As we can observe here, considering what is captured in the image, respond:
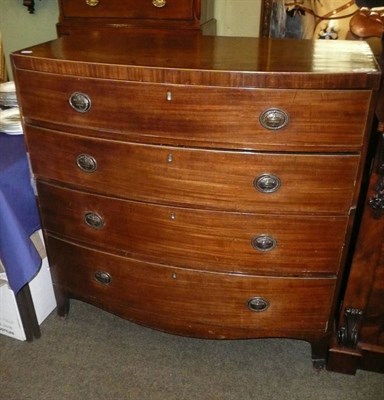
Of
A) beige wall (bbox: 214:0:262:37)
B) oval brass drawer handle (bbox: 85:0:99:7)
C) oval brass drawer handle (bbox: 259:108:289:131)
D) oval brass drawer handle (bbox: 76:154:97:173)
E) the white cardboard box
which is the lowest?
the white cardboard box

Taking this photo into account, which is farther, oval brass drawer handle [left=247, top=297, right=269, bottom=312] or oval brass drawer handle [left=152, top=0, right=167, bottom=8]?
oval brass drawer handle [left=152, top=0, right=167, bottom=8]

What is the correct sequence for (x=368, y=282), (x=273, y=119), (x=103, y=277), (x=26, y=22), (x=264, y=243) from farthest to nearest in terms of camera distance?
(x=26, y=22), (x=103, y=277), (x=368, y=282), (x=264, y=243), (x=273, y=119)

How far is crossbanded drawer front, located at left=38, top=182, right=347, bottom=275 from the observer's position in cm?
121

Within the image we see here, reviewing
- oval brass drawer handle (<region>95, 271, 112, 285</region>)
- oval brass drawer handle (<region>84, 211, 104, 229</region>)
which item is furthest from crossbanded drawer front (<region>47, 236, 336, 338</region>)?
oval brass drawer handle (<region>84, 211, 104, 229</region>)

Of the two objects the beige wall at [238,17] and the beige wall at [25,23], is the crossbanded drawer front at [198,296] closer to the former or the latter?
the beige wall at [238,17]

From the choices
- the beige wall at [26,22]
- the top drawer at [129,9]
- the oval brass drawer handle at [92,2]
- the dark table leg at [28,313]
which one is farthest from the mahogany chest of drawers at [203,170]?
the beige wall at [26,22]

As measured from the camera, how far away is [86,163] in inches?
48.9

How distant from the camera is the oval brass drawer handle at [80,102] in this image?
114 cm

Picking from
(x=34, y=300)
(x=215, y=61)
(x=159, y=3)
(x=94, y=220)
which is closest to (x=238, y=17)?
(x=159, y=3)

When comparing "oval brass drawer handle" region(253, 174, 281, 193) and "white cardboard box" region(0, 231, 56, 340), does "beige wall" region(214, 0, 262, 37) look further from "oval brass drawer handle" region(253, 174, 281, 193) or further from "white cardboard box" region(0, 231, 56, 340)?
"white cardboard box" region(0, 231, 56, 340)

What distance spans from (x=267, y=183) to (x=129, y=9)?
949 mm

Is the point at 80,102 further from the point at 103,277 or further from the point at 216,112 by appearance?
the point at 103,277

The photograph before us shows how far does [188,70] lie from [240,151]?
0.23m

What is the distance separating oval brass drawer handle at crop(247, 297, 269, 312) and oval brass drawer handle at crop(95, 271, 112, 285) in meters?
0.45
